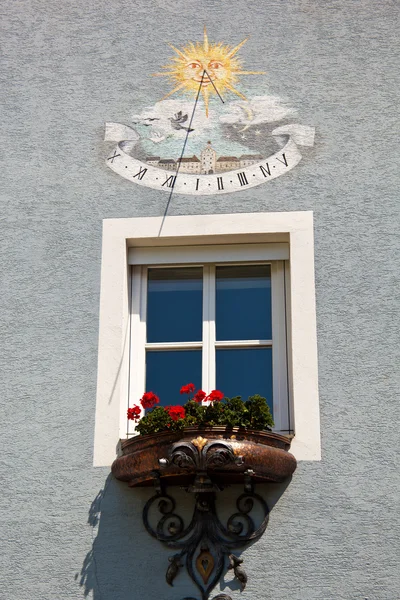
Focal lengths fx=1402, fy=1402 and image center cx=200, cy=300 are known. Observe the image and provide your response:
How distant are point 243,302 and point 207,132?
1.28 m

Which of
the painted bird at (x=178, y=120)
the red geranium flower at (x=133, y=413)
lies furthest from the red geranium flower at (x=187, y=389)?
the painted bird at (x=178, y=120)

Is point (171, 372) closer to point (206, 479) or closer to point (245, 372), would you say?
point (245, 372)

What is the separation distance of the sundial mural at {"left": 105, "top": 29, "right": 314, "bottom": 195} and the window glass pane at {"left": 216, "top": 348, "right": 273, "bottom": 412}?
44.9 inches

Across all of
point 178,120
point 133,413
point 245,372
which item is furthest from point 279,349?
point 178,120

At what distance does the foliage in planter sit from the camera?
28.0 ft

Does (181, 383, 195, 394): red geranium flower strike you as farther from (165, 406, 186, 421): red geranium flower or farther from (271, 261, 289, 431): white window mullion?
(271, 261, 289, 431): white window mullion

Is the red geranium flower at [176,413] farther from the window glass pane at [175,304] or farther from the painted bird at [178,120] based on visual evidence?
the painted bird at [178,120]

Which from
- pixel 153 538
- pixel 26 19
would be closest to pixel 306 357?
pixel 153 538

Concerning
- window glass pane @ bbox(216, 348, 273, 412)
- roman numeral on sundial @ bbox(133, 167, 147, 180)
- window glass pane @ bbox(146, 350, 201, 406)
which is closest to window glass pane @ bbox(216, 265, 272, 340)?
window glass pane @ bbox(216, 348, 273, 412)

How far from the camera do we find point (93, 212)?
963 centimetres

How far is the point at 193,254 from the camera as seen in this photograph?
9602 millimetres

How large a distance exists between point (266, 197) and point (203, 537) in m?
2.39

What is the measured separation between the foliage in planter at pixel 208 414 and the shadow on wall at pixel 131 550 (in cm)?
40

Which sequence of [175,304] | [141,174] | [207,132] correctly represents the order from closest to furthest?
[175,304] → [141,174] → [207,132]
